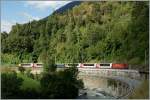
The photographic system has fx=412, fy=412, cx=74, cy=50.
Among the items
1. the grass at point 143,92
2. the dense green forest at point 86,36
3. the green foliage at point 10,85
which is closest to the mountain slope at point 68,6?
the dense green forest at point 86,36

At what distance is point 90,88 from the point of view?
10836 mm

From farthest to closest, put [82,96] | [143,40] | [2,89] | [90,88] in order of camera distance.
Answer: [90,88]
[82,96]
[143,40]
[2,89]

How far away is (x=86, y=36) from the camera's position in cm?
1073

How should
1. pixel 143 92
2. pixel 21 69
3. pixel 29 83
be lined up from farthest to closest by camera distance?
1. pixel 21 69
2. pixel 29 83
3. pixel 143 92

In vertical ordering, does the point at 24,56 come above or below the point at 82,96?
above

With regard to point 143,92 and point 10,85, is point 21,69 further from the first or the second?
point 143,92

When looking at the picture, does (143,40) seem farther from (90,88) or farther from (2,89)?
(2,89)

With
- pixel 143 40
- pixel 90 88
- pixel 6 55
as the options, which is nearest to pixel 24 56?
pixel 6 55

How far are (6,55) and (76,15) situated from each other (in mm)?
2435

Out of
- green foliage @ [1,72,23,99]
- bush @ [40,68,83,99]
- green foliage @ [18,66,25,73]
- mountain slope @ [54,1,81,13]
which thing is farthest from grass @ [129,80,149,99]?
green foliage @ [18,66,25,73]

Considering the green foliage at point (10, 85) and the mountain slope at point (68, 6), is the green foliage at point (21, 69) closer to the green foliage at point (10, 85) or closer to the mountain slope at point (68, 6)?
the green foliage at point (10, 85)

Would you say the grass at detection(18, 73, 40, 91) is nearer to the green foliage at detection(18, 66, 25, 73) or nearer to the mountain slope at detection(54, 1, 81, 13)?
the green foliage at detection(18, 66, 25, 73)

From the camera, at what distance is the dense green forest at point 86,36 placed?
10.0m

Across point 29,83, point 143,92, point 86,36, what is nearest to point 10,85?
point 29,83
